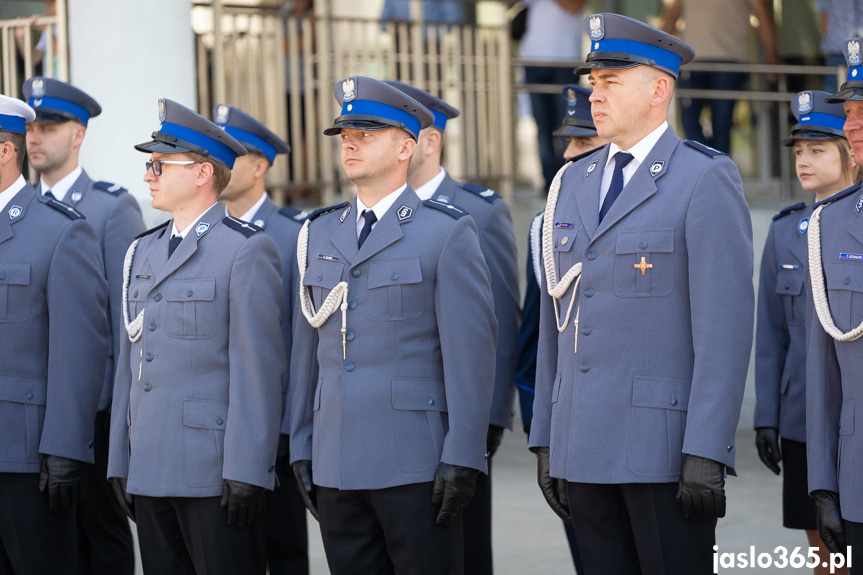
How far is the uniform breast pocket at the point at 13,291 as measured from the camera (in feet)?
13.3

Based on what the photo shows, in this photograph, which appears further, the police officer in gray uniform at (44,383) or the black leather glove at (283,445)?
the black leather glove at (283,445)

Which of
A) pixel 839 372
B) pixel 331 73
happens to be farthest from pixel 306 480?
pixel 331 73

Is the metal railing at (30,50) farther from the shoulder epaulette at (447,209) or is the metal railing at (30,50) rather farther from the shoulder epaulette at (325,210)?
the shoulder epaulette at (447,209)

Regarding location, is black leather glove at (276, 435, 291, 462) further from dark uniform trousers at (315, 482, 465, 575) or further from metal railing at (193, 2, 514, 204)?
metal railing at (193, 2, 514, 204)

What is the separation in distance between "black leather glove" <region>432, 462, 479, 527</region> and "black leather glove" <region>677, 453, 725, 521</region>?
27.1 inches

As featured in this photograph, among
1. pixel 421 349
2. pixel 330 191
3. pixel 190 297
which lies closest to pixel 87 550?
pixel 190 297

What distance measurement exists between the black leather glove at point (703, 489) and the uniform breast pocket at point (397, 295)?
0.93 m

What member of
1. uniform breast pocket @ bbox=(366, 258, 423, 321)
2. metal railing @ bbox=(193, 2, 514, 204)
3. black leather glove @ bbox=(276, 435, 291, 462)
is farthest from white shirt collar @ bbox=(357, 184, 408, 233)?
metal railing @ bbox=(193, 2, 514, 204)

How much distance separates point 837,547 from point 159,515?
188 centimetres

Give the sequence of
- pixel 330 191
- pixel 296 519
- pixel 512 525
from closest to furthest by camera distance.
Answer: pixel 296 519, pixel 512 525, pixel 330 191

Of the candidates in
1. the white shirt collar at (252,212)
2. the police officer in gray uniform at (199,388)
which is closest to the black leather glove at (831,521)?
the police officer in gray uniform at (199,388)

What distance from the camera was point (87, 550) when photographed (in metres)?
4.80

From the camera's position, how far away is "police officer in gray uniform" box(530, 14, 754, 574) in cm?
310

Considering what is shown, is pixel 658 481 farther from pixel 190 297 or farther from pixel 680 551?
pixel 190 297
